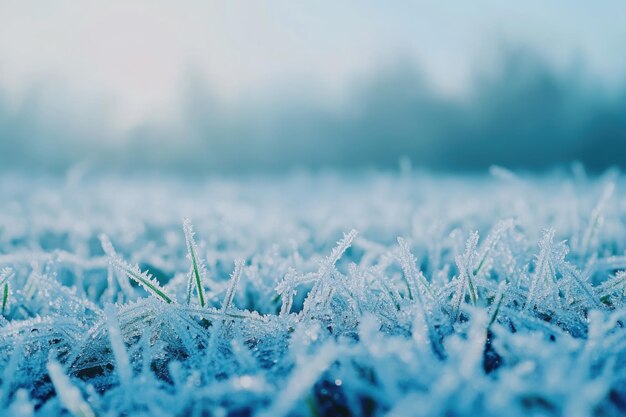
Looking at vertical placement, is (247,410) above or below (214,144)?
above

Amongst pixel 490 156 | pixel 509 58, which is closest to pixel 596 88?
pixel 509 58

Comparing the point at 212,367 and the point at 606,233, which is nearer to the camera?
the point at 212,367

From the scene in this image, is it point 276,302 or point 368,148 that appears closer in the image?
point 276,302

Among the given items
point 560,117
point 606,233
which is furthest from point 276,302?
point 560,117

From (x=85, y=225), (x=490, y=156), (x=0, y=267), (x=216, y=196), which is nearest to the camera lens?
(x=0, y=267)

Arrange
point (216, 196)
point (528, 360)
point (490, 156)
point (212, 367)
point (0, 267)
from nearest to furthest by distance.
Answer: point (528, 360) → point (212, 367) → point (0, 267) → point (216, 196) → point (490, 156)

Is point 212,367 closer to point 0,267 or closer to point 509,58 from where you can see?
point 0,267

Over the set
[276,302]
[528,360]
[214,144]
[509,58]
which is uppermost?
[509,58]

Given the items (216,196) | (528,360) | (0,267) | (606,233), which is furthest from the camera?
(216,196)

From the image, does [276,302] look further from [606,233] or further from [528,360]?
[606,233]
